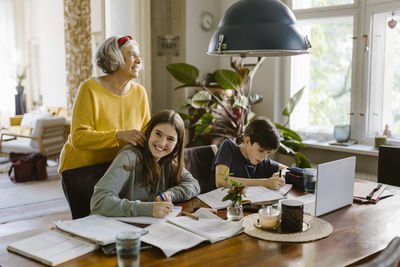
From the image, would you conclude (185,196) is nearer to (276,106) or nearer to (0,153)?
(276,106)

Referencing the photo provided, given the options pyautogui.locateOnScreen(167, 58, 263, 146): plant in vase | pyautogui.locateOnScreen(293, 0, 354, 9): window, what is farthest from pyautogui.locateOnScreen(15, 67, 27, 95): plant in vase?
pyautogui.locateOnScreen(293, 0, 354, 9): window

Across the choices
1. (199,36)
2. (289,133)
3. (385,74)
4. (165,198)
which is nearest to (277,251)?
(165,198)

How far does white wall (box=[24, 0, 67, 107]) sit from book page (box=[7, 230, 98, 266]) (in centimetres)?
681

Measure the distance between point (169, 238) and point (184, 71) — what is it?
2510mm

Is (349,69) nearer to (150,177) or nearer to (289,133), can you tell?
(289,133)

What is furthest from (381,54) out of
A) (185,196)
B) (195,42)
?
(185,196)

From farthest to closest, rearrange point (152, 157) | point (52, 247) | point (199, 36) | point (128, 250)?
point (199, 36)
point (152, 157)
point (52, 247)
point (128, 250)

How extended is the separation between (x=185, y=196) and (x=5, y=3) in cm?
812

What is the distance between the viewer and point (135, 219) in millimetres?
1700

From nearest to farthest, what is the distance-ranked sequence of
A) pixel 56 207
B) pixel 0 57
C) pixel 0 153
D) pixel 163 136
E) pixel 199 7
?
1. pixel 163 136
2. pixel 56 207
3. pixel 199 7
4. pixel 0 153
5. pixel 0 57

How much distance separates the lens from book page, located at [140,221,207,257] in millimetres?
1427

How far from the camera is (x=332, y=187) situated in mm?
1876

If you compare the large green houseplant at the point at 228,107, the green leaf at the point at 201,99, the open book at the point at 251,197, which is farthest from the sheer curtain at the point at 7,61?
the open book at the point at 251,197

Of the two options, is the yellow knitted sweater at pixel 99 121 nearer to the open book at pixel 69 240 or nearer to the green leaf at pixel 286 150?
the open book at pixel 69 240
